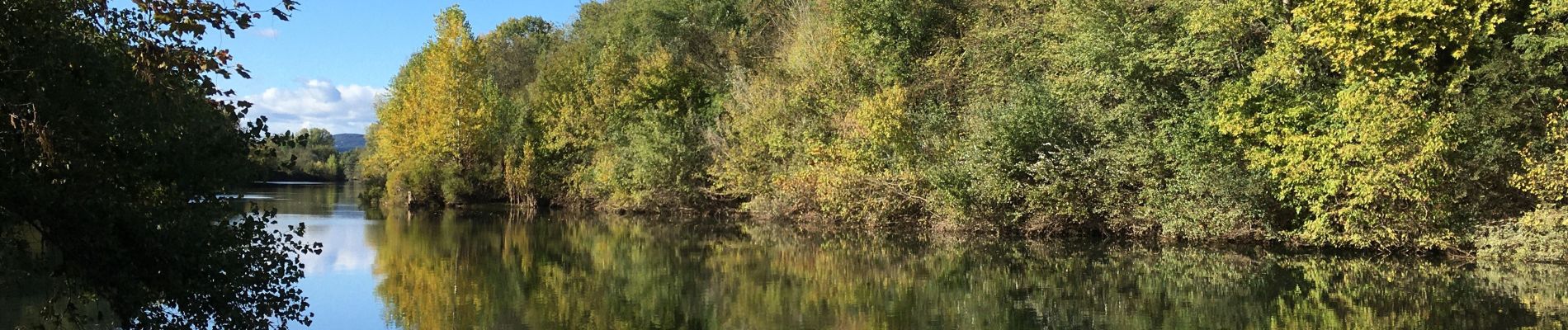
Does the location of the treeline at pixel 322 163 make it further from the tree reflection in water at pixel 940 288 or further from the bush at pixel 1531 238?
the bush at pixel 1531 238

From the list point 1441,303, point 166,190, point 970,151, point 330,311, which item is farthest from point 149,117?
point 970,151

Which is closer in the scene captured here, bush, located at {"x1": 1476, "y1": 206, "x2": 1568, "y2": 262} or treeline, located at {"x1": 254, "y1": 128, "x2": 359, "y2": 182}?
bush, located at {"x1": 1476, "y1": 206, "x2": 1568, "y2": 262}

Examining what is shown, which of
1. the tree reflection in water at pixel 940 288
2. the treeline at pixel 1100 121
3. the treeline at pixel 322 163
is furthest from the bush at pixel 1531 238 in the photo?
the treeline at pixel 322 163

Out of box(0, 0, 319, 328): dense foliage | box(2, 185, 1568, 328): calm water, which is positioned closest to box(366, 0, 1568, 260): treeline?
box(2, 185, 1568, 328): calm water

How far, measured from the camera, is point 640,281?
17406mm

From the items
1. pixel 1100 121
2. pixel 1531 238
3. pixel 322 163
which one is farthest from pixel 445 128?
pixel 322 163

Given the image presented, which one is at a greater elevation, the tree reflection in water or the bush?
the bush

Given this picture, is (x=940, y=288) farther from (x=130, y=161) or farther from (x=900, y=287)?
(x=130, y=161)

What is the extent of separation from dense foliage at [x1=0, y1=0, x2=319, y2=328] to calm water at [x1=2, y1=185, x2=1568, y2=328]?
4.43 meters

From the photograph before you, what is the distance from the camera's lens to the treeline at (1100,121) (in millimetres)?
18344

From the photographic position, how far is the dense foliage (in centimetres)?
737

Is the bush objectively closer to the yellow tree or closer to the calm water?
the calm water

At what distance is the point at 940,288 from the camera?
16031 millimetres

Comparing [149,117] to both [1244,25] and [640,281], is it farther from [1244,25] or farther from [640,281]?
[1244,25]
